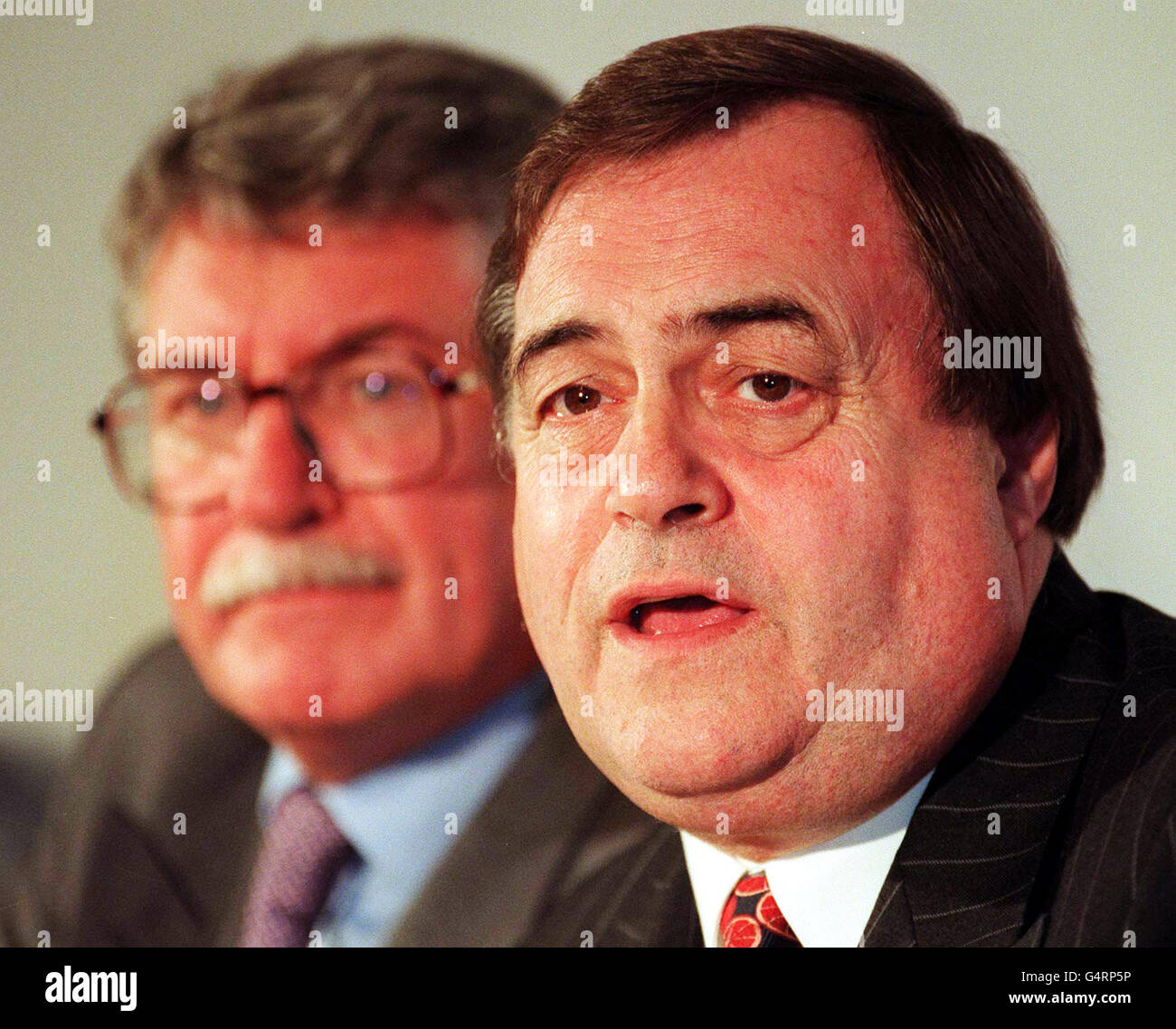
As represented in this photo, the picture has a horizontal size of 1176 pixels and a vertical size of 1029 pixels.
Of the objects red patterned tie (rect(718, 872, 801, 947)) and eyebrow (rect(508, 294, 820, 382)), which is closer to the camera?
eyebrow (rect(508, 294, 820, 382))

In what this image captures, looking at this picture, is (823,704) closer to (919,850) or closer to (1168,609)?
(919,850)

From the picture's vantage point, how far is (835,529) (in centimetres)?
144

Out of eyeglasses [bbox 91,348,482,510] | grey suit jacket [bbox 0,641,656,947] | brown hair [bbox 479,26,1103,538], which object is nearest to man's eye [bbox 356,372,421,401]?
eyeglasses [bbox 91,348,482,510]

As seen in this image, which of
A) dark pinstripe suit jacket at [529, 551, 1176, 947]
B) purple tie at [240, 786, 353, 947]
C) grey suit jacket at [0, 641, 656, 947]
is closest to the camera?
dark pinstripe suit jacket at [529, 551, 1176, 947]

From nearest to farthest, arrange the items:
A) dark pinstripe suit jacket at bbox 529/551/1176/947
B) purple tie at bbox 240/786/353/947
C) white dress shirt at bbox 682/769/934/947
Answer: dark pinstripe suit jacket at bbox 529/551/1176/947 → white dress shirt at bbox 682/769/934/947 → purple tie at bbox 240/786/353/947

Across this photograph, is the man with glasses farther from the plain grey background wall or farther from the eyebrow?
the eyebrow

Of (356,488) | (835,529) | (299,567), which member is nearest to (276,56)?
(356,488)

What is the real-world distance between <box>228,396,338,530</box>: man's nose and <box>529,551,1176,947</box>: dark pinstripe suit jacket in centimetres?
96

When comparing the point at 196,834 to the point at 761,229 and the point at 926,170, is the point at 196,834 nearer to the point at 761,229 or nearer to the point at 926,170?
the point at 761,229

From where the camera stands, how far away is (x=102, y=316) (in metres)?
2.17

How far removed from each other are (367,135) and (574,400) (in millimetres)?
664

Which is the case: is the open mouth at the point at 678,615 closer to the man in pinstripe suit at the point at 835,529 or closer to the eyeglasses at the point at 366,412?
the man in pinstripe suit at the point at 835,529

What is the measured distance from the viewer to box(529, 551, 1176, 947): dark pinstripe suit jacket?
141cm
